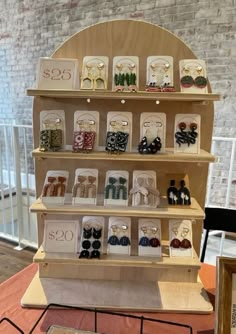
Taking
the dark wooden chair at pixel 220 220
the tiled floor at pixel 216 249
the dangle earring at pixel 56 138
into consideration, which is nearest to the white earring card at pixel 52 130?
the dangle earring at pixel 56 138

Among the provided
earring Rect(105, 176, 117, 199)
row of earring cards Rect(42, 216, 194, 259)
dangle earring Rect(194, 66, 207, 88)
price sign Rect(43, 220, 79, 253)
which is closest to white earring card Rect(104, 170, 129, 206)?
earring Rect(105, 176, 117, 199)

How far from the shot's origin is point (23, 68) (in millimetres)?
4508

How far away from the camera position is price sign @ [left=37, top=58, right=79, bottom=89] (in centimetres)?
113

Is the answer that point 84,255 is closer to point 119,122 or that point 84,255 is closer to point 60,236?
point 60,236

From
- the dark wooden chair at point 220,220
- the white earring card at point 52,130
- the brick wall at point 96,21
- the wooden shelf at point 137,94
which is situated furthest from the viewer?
the brick wall at point 96,21

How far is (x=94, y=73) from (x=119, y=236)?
65 cm

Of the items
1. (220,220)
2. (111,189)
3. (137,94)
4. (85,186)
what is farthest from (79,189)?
(220,220)

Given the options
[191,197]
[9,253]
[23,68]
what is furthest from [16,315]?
Answer: [23,68]

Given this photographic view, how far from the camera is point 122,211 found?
112 centimetres

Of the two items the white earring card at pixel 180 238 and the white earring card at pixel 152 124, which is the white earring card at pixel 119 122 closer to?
the white earring card at pixel 152 124

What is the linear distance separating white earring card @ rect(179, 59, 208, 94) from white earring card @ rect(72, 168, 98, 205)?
0.49 m

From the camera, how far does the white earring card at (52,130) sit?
3.73ft

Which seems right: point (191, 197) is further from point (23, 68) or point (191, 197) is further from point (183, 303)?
point (23, 68)

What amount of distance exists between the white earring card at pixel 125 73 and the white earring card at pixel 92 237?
0.54 m
